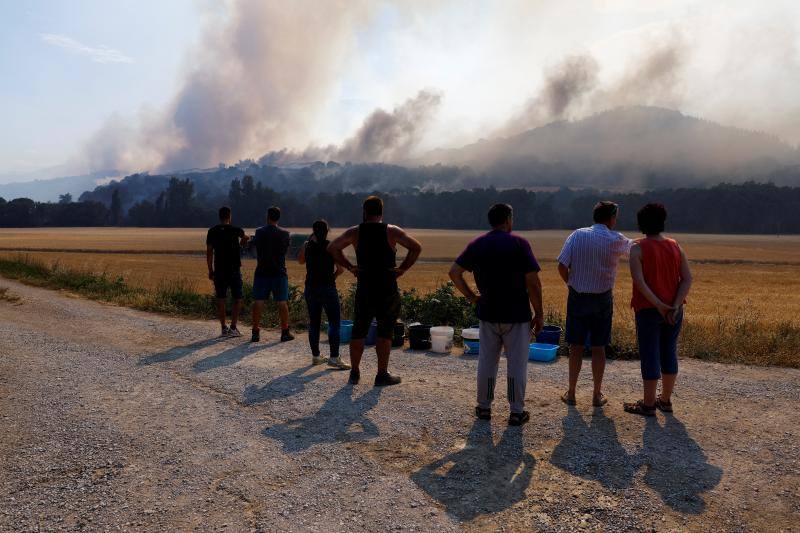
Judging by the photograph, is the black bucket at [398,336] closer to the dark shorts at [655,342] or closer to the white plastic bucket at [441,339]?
the white plastic bucket at [441,339]

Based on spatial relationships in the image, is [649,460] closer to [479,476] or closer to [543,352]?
[479,476]

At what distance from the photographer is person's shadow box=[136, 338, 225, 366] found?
8641mm

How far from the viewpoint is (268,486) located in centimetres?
445

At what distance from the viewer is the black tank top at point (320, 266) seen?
810 cm

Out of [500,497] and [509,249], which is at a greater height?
[509,249]

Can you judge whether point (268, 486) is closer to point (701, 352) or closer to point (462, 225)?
point (701, 352)

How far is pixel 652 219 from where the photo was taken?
Result: 19.2ft

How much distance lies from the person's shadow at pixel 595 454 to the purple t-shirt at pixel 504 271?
119 centimetres

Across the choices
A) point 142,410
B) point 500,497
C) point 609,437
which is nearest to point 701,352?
point 609,437

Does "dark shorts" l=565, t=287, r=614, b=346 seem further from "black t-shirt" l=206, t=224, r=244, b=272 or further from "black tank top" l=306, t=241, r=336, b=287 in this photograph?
"black t-shirt" l=206, t=224, r=244, b=272

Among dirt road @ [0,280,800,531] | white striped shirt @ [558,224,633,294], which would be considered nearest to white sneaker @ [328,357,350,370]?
dirt road @ [0,280,800,531]

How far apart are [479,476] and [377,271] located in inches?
116

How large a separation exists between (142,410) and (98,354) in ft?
11.3

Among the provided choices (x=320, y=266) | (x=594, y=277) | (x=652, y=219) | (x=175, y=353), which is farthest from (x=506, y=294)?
(x=175, y=353)
